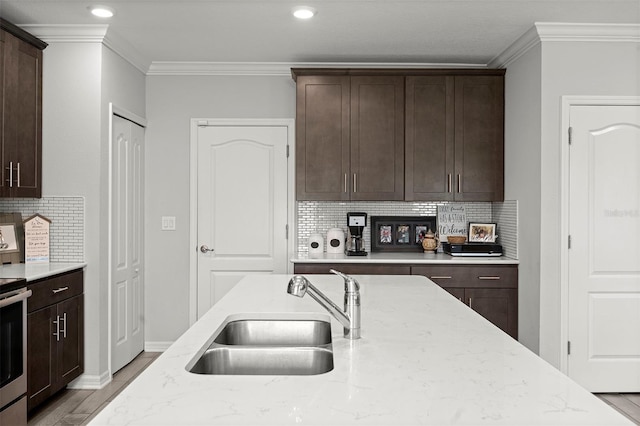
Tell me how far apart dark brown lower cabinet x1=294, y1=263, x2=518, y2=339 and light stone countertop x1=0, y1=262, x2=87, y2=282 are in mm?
1912

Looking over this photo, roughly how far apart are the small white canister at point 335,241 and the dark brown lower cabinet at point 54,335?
191 cm

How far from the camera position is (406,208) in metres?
4.74

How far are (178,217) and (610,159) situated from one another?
11.3 feet

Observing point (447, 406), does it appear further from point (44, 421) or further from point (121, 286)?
point (121, 286)

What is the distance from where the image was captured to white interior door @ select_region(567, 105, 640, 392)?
367cm

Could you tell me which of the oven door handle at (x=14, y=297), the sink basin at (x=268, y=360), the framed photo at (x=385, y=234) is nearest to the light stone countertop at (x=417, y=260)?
the framed photo at (x=385, y=234)

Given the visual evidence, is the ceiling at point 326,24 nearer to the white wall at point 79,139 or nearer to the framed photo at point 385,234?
the white wall at point 79,139

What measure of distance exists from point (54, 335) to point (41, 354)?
0.55 ft

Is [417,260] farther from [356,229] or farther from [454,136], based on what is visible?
[454,136]

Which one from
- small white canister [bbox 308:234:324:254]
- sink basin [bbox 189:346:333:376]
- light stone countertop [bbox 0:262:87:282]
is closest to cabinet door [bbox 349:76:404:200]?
small white canister [bbox 308:234:324:254]

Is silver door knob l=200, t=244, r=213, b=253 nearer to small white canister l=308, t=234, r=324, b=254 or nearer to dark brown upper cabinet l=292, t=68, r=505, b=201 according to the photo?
small white canister l=308, t=234, r=324, b=254

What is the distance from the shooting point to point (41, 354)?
10.4ft

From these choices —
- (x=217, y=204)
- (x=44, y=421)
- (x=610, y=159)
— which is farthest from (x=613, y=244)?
(x=44, y=421)

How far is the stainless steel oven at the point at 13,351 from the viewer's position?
2.61 meters
